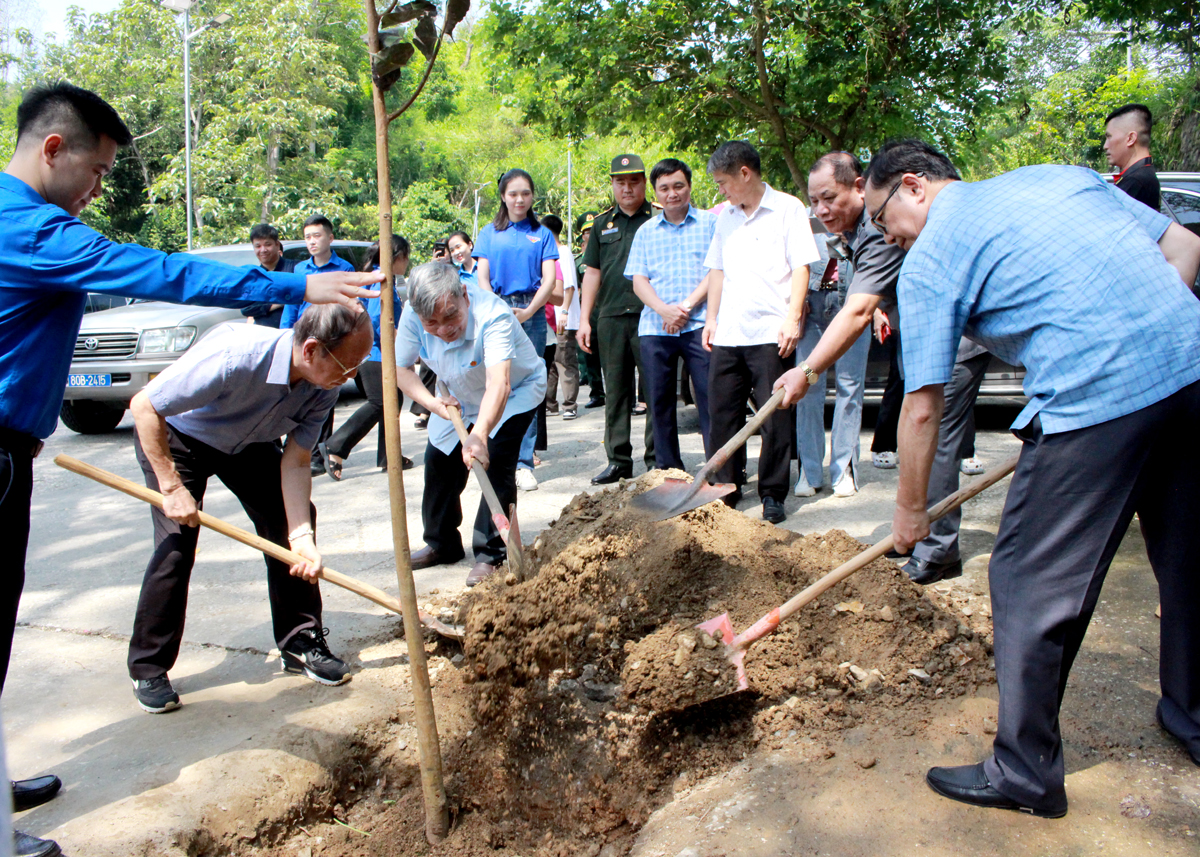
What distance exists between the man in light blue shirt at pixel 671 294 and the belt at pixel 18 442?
3590 mm

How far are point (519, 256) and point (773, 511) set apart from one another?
9.68 feet

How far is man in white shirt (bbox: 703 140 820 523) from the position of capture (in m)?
4.96

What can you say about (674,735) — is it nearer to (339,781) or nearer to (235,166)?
(339,781)

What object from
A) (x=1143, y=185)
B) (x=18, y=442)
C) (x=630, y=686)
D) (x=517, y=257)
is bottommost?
(x=630, y=686)

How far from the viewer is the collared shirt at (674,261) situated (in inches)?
219

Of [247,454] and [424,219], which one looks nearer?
[247,454]

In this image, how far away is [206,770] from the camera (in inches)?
112

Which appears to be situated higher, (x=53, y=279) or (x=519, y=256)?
(x=519, y=256)

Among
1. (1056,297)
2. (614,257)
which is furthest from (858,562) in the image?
(614,257)

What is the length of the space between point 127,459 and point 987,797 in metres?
7.49

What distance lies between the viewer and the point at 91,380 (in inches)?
334

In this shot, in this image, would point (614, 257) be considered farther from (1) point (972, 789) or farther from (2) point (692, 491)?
(1) point (972, 789)

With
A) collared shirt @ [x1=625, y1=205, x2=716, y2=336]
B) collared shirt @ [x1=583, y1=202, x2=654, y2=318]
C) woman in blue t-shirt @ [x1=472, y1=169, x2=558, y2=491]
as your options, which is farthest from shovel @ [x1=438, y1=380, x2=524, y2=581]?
woman in blue t-shirt @ [x1=472, y1=169, x2=558, y2=491]

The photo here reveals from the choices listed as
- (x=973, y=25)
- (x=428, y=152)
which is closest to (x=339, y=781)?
(x=973, y=25)
